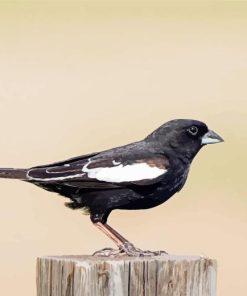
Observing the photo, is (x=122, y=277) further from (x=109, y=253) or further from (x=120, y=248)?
(x=120, y=248)

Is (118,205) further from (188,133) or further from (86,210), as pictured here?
(188,133)

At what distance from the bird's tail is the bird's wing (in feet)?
0.10

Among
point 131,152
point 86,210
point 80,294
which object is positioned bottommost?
point 80,294

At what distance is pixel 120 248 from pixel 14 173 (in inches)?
28.4

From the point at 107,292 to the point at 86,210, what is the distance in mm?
974

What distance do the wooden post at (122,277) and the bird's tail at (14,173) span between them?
0.81 metres

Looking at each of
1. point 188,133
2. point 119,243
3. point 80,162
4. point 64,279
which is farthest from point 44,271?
point 188,133

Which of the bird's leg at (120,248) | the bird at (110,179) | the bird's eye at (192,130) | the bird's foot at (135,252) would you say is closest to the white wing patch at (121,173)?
the bird at (110,179)

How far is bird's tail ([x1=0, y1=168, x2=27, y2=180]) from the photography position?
450 cm

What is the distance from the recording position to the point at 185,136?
15.9 ft

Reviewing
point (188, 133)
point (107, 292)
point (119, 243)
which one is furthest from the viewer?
point (188, 133)

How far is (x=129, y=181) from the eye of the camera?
447 cm

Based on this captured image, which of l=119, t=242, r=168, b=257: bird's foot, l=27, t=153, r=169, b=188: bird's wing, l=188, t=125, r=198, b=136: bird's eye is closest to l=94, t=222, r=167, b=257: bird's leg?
l=119, t=242, r=168, b=257: bird's foot

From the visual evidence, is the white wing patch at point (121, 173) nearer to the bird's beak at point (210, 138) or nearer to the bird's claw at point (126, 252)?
the bird's claw at point (126, 252)
